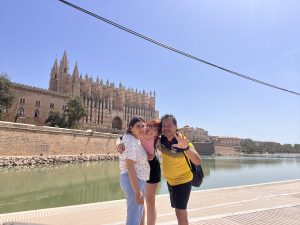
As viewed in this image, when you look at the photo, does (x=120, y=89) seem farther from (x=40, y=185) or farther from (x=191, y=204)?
(x=191, y=204)

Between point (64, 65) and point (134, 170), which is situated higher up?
point (64, 65)

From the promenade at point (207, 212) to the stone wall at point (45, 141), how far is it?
76.1 feet

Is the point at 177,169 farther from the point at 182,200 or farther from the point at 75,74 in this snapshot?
the point at 75,74

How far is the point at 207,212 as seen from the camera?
6.01 meters

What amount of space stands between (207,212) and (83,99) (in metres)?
70.6

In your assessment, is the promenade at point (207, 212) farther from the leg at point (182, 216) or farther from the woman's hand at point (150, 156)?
the woman's hand at point (150, 156)

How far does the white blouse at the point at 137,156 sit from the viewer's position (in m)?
3.70

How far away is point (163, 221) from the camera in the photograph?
Result: 5.24 m

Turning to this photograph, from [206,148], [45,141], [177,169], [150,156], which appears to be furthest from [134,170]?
[206,148]

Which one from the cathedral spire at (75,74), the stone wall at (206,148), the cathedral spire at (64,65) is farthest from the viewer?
the stone wall at (206,148)

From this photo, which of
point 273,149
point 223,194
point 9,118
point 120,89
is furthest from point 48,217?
point 273,149

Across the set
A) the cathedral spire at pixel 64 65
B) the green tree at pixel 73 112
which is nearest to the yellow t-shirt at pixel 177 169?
the green tree at pixel 73 112

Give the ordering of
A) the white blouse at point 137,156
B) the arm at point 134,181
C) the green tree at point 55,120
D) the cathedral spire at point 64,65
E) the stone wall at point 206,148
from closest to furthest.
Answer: the arm at point 134,181 → the white blouse at point 137,156 → the green tree at point 55,120 → the cathedral spire at point 64,65 → the stone wall at point 206,148

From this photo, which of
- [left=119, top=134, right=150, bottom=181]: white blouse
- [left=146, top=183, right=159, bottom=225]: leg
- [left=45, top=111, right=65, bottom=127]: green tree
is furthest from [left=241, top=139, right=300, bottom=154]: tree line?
[left=119, top=134, right=150, bottom=181]: white blouse
